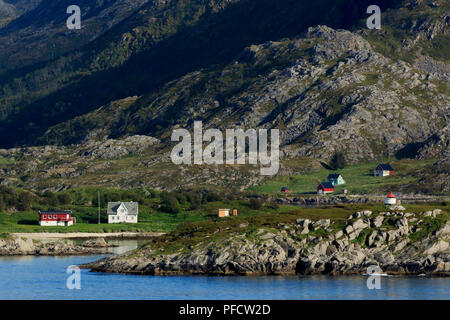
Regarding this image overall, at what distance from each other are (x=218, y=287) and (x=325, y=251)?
16.9 m

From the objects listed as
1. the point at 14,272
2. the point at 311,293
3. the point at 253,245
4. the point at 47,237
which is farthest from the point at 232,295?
the point at 47,237

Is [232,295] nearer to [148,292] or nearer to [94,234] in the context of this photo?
[148,292]

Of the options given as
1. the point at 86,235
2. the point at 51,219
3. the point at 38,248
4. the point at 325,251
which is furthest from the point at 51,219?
the point at 325,251

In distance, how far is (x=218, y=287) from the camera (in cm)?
10444

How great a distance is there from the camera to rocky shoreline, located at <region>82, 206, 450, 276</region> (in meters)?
114

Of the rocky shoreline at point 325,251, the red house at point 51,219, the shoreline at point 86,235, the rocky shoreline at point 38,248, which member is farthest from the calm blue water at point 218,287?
the red house at point 51,219

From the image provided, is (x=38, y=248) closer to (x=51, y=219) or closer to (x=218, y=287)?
(x=51, y=219)

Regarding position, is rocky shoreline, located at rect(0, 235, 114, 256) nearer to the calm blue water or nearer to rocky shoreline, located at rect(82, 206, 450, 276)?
the calm blue water

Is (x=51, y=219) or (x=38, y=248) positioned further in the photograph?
(x=51, y=219)

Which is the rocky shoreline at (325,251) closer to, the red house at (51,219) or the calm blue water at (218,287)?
the calm blue water at (218,287)

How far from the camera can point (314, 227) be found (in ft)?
388

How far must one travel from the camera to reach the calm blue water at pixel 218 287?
99.4 m

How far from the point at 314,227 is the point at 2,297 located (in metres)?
39.6

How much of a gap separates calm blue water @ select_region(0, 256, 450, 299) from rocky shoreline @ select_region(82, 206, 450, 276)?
266 cm
